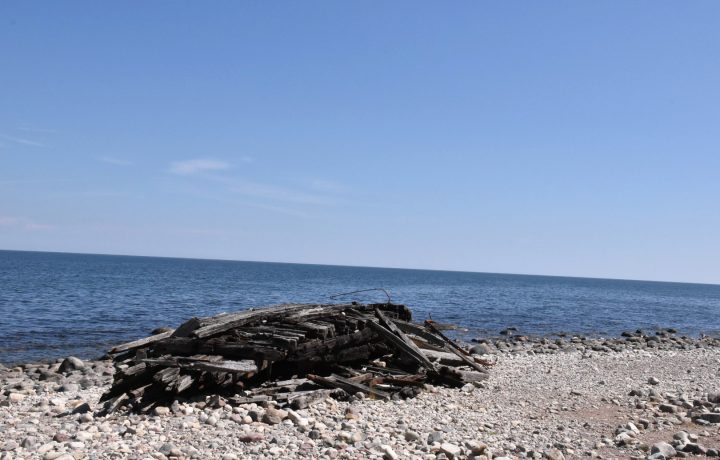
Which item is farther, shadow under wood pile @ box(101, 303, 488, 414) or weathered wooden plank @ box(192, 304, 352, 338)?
weathered wooden plank @ box(192, 304, 352, 338)

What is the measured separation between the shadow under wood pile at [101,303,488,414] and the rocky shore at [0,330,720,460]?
0.41 m

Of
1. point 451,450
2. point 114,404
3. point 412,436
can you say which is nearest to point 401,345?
point 412,436

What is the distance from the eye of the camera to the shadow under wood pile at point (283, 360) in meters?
10.2

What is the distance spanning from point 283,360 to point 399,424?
314 cm

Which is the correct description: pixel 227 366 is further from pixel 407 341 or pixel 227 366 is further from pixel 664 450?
pixel 664 450

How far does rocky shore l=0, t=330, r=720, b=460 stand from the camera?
8.21m

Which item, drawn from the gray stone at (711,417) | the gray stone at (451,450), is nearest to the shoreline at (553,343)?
the gray stone at (711,417)

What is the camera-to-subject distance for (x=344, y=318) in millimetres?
14234

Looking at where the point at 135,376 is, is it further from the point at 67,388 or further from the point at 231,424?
→ the point at 67,388

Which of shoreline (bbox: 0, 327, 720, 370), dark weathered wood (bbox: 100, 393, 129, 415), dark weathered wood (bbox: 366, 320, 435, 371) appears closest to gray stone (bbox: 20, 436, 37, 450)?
dark weathered wood (bbox: 100, 393, 129, 415)

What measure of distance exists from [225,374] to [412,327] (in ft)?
20.5

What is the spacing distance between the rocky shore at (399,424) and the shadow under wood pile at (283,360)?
1.34 feet

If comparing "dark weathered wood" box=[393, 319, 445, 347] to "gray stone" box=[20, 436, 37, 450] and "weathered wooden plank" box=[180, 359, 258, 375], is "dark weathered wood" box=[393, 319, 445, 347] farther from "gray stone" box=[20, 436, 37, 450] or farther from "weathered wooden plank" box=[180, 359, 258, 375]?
"gray stone" box=[20, 436, 37, 450]

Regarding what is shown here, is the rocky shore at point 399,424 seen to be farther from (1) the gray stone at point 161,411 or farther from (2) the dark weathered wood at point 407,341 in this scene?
(2) the dark weathered wood at point 407,341
